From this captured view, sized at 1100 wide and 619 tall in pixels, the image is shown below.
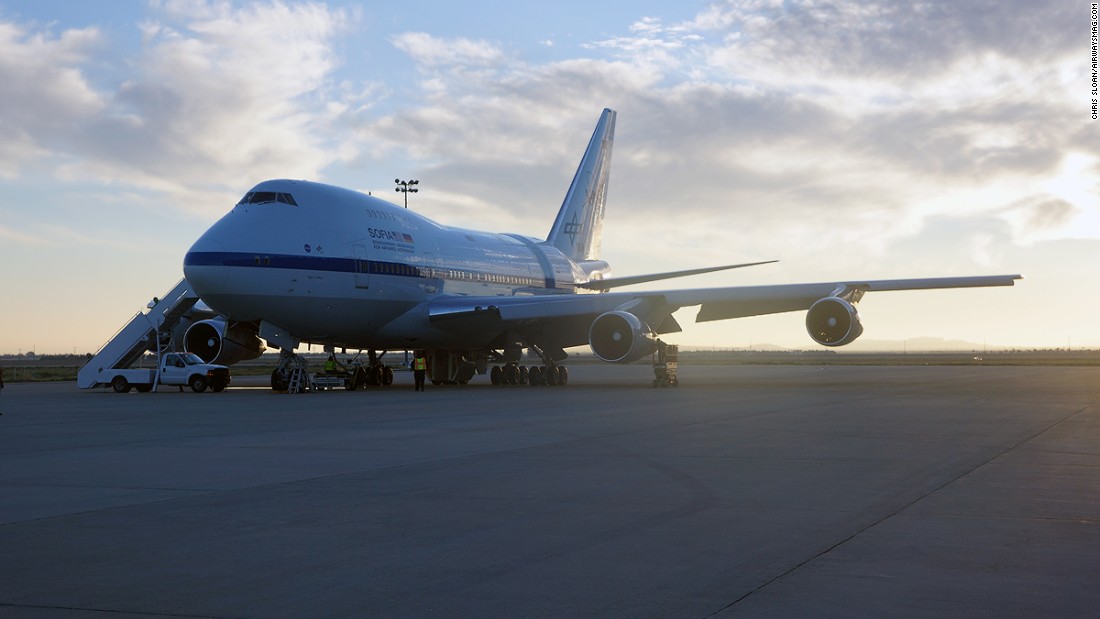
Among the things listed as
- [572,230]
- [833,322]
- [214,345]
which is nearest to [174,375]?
[214,345]

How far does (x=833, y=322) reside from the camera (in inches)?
1125

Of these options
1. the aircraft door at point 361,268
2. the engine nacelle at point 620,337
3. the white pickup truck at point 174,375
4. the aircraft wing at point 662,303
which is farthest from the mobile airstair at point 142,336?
the engine nacelle at point 620,337

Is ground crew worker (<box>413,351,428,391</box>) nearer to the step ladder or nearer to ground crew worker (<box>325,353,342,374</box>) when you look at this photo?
ground crew worker (<box>325,353,342,374</box>)

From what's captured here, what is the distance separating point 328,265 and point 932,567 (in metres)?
22.8

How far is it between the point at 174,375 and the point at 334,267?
22.4ft

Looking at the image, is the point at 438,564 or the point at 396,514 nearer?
the point at 438,564

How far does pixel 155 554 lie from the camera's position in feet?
20.8

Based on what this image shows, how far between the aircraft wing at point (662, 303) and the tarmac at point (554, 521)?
14536 mm

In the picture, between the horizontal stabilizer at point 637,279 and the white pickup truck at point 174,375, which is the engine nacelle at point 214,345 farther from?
the horizontal stabilizer at point 637,279

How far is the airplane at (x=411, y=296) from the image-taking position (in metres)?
26.2

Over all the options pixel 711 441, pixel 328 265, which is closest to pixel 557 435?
pixel 711 441

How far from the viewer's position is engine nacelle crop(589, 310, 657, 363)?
2852 centimetres

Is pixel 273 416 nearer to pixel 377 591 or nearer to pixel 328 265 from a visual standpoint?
pixel 328 265

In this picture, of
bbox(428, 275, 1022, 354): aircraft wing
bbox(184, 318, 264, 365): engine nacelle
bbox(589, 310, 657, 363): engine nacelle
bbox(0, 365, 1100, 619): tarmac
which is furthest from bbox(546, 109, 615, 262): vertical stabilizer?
→ bbox(0, 365, 1100, 619): tarmac
